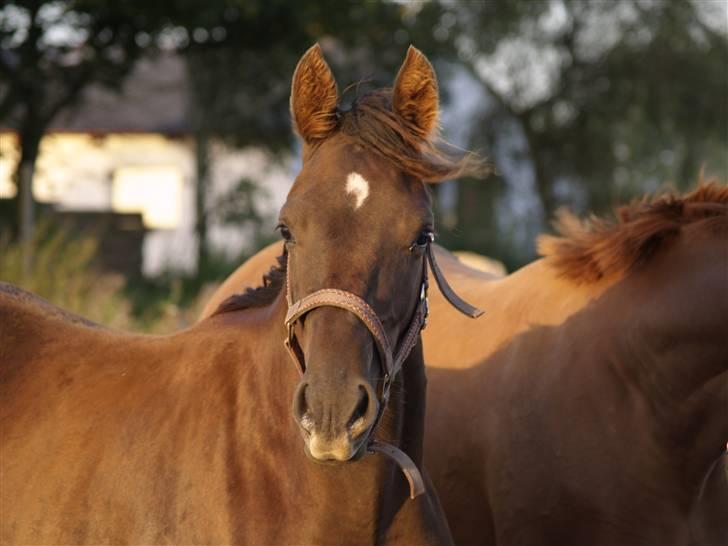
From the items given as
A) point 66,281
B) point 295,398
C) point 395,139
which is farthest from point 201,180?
point 295,398

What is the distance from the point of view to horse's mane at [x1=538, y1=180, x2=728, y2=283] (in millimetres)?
4105

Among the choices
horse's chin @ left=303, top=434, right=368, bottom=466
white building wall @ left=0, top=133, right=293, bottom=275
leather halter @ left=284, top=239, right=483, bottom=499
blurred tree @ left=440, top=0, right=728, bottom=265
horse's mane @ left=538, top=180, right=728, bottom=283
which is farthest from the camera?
blurred tree @ left=440, top=0, right=728, bottom=265

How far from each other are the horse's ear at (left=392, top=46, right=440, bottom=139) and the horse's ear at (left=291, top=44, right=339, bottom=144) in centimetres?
17

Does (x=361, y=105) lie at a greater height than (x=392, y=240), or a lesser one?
greater

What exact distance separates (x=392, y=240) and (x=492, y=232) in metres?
22.2

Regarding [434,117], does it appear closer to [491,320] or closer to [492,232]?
[491,320]

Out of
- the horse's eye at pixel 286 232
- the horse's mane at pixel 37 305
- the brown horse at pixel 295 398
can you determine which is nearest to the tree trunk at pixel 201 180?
the horse's mane at pixel 37 305

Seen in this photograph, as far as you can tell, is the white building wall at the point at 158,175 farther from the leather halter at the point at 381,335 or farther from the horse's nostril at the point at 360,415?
the horse's nostril at the point at 360,415

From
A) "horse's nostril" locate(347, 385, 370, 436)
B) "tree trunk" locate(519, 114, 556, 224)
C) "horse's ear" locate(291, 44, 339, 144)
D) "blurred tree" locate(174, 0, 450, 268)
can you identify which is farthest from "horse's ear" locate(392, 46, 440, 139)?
"tree trunk" locate(519, 114, 556, 224)

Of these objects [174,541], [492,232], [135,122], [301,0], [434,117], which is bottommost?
[174,541]

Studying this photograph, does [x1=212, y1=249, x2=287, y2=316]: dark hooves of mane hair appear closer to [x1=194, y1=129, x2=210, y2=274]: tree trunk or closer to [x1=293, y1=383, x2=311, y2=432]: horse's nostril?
[x1=293, y1=383, x2=311, y2=432]: horse's nostril

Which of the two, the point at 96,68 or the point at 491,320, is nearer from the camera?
the point at 491,320

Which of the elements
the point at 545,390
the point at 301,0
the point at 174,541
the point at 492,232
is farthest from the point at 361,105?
the point at 492,232

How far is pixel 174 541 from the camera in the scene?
3.19 m
